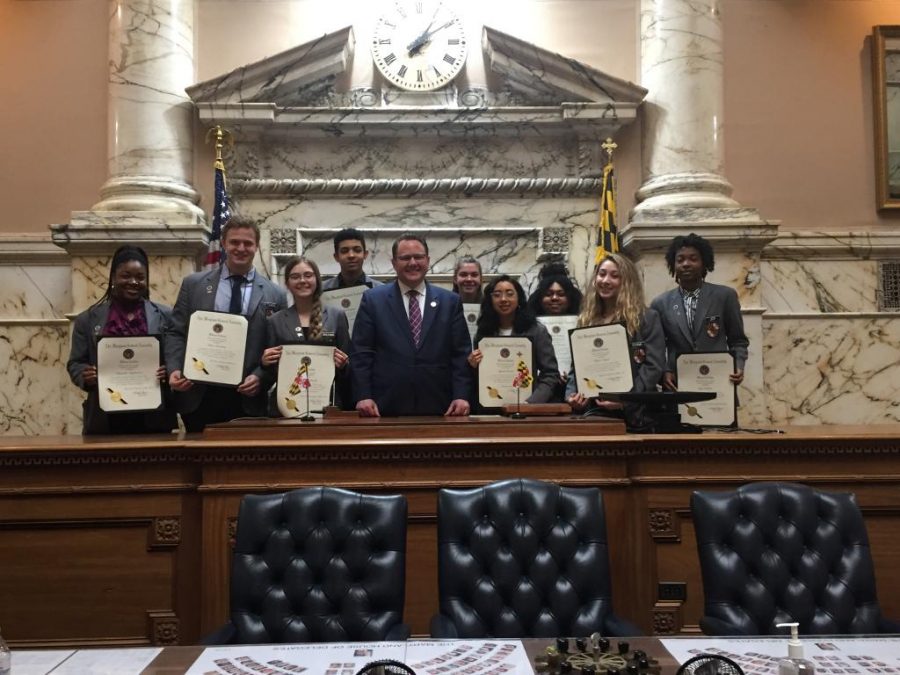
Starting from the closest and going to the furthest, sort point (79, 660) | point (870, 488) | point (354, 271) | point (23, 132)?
1. point (79, 660)
2. point (870, 488)
3. point (354, 271)
4. point (23, 132)

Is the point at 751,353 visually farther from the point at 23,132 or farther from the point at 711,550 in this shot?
the point at 23,132

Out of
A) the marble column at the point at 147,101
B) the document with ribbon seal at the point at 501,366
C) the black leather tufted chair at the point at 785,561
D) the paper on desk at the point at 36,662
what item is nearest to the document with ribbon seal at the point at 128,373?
the document with ribbon seal at the point at 501,366

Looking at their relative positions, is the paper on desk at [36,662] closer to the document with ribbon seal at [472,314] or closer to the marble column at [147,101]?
the document with ribbon seal at [472,314]

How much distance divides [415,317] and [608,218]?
2635 mm

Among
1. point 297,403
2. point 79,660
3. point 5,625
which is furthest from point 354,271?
point 79,660

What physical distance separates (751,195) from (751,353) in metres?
1.51

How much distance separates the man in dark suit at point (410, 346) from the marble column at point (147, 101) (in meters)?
2.78

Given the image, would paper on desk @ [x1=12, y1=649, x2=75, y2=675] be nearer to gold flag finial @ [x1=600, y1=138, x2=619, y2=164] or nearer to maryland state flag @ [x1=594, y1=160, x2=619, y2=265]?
maryland state flag @ [x1=594, y1=160, x2=619, y2=265]

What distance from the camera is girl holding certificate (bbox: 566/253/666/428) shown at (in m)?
4.62

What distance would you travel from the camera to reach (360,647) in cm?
214

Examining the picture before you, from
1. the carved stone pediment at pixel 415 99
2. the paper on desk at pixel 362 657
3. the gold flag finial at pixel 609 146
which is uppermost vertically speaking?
the carved stone pediment at pixel 415 99

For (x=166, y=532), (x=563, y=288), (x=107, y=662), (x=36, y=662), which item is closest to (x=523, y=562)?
(x=107, y=662)

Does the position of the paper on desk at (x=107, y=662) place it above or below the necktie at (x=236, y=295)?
below

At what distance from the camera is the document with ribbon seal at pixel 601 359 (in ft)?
14.2
